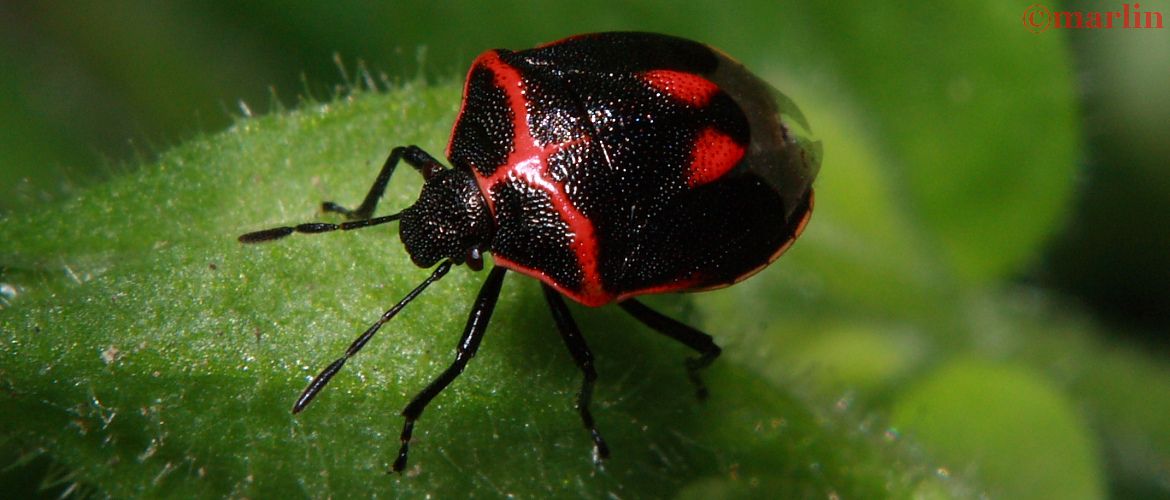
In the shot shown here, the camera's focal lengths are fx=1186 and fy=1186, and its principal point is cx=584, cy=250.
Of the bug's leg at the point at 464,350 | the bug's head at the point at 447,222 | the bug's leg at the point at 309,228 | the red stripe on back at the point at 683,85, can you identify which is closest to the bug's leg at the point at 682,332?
the bug's leg at the point at 464,350

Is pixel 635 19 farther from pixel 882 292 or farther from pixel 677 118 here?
pixel 677 118

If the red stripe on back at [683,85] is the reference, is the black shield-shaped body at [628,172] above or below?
below

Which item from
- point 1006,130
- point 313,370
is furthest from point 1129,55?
point 313,370

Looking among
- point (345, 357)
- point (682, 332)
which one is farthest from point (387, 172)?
point (682, 332)

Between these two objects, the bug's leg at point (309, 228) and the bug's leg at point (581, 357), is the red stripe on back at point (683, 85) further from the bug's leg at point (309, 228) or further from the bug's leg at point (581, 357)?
the bug's leg at point (309, 228)

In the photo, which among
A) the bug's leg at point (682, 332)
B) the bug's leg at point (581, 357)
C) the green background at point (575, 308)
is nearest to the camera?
the green background at point (575, 308)

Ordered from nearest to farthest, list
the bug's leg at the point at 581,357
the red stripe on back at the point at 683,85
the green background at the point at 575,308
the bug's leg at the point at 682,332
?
the green background at the point at 575,308, the bug's leg at the point at 581,357, the red stripe on back at the point at 683,85, the bug's leg at the point at 682,332
